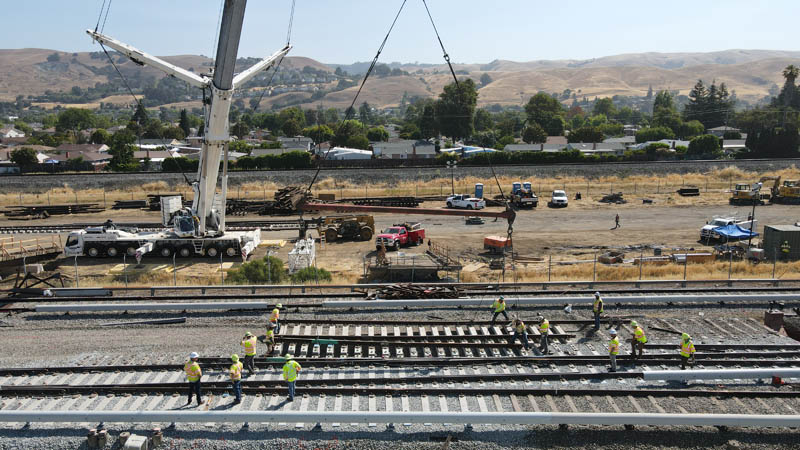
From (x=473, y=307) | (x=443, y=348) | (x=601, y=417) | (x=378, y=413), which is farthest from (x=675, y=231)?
(x=378, y=413)

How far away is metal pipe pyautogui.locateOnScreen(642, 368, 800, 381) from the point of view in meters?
14.8

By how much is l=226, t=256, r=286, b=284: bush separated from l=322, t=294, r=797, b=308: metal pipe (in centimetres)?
617

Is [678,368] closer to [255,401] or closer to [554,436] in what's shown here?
[554,436]

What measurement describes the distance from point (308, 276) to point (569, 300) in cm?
1127

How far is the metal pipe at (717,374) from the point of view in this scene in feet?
48.5

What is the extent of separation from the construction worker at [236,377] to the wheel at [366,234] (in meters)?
22.7

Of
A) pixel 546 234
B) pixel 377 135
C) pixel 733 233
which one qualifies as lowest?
pixel 546 234

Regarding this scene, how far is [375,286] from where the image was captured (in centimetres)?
2244

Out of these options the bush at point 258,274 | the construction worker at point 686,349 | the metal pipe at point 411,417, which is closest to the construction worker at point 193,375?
the metal pipe at point 411,417

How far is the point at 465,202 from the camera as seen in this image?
4653 cm

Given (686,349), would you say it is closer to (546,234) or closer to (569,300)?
(569,300)

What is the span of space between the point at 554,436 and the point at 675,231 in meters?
30.1

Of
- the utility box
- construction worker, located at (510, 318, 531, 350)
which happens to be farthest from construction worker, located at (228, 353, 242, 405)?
the utility box

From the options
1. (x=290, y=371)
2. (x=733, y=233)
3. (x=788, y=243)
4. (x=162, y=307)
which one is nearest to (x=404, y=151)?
(x=733, y=233)
